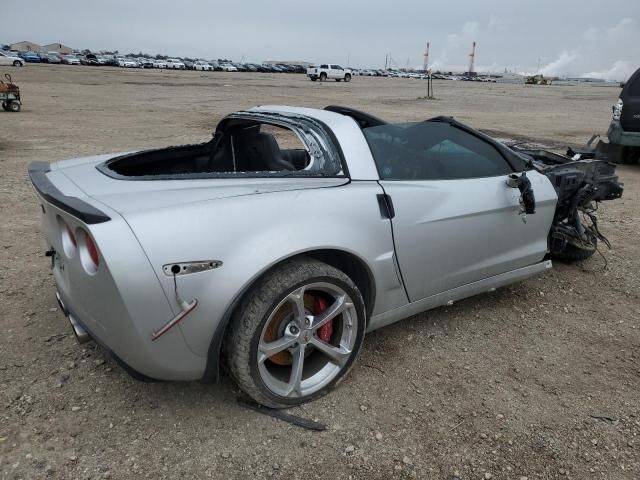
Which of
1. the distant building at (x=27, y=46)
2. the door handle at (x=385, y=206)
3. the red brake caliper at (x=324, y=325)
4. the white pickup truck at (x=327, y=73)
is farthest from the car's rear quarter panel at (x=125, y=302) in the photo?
the distant building at (x=27, y=46)

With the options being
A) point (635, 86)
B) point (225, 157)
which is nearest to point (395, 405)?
point (225, 157)

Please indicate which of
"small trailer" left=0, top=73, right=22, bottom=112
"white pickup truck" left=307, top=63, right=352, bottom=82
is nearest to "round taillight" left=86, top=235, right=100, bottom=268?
"small trailer" left=0, top=73, right=22, bottom=112

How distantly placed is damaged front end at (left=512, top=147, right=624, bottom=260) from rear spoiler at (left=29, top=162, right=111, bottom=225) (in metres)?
2.97

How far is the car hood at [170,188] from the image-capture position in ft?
7.36

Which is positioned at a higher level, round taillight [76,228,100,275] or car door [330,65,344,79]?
round taillight [76,228,100,275]

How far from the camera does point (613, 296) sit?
159 inches

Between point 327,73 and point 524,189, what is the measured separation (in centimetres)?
4873

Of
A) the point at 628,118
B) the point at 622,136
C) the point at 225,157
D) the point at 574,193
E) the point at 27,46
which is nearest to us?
the point at 225,157

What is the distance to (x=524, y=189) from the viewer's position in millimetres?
3352

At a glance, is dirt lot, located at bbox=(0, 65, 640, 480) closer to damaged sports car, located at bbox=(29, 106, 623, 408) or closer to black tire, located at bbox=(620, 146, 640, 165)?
damaged sports car, located at bbox=(29, 106, 623, 408)

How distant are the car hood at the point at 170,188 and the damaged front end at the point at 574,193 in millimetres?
2077

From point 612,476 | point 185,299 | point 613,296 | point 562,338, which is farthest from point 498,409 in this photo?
point 613,296

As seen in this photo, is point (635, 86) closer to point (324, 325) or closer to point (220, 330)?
point (324, 325)

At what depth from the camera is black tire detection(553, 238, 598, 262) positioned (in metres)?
4.49
